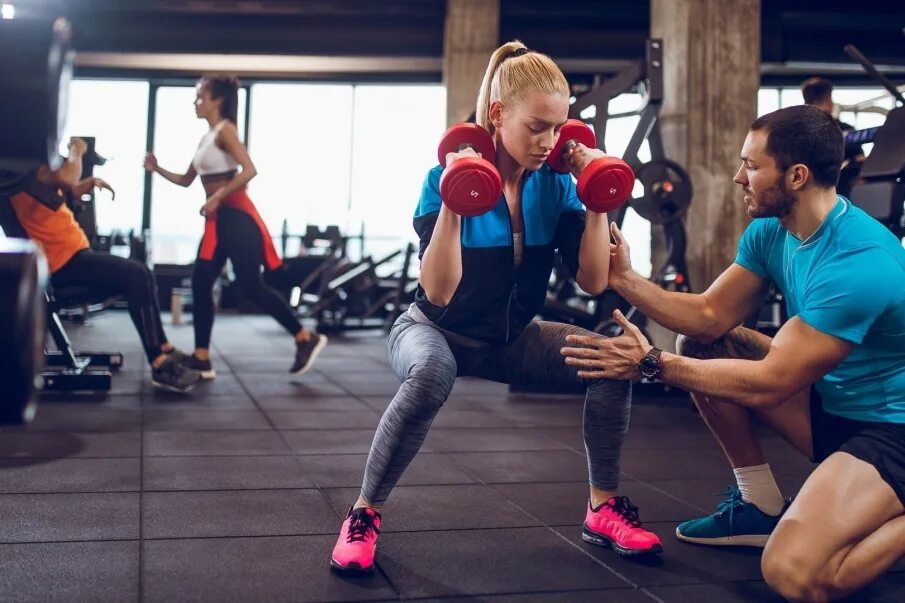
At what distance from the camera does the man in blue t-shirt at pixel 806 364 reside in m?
1.52

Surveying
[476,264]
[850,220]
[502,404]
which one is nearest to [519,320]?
[476,264]

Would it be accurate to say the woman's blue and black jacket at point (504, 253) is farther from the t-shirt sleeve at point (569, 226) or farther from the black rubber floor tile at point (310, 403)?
the black rubber floor tile at point (310, 403)

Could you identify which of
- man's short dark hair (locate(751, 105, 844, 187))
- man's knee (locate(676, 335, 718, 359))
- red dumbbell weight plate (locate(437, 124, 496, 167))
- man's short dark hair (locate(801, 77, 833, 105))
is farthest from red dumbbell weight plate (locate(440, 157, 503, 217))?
man's short dark hair (locate(801, 77, 833, 105))

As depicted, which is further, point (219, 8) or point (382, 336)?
point (219, 8)

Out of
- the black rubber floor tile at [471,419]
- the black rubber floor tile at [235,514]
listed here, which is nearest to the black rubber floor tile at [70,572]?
the black rubber floor tile at [235,514]

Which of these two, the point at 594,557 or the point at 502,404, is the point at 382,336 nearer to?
the point at 502,404

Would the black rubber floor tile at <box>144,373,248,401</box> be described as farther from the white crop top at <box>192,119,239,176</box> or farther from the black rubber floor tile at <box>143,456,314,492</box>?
the black rubber floor tile at <box>143,456,314,492</box>

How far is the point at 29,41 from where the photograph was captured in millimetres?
763

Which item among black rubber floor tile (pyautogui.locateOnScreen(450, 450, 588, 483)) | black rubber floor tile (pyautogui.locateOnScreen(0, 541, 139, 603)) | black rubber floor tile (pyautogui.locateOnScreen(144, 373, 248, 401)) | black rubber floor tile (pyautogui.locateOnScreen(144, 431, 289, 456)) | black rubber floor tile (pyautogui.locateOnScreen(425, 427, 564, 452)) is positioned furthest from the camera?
black rubber floor tile (pyautogui.locateOnScreen(144, 373, 248, 401))

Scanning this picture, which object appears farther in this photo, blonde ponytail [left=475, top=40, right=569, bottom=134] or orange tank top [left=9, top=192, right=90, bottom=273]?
orange tank top [left=9, top=192, right=90, bottom=273]

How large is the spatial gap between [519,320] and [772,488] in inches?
27.1

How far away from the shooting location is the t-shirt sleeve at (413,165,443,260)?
5.75 ft

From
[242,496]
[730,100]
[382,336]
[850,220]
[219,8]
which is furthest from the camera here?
[219,8]

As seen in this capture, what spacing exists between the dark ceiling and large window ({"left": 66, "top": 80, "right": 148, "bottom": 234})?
2.35 ft
